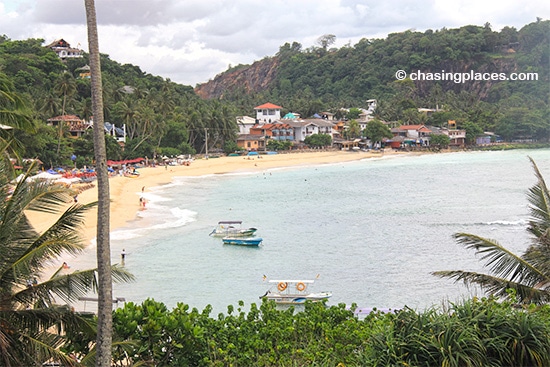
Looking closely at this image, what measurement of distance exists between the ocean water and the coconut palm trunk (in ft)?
41.0

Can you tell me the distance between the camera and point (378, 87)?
529ft

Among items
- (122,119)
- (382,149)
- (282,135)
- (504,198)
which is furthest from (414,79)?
(504,198)

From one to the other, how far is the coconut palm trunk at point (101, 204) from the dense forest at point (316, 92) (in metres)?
5.19

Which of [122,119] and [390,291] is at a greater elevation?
[122,119]

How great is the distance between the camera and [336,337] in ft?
33.2

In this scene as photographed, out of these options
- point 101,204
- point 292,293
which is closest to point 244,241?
point 292,293

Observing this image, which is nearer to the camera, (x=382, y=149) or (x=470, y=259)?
(x=470, y=259)

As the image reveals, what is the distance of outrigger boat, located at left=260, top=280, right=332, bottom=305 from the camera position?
70.7 feet

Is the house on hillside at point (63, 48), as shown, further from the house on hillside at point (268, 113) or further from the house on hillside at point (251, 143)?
the house on hillside at point (251, 143)

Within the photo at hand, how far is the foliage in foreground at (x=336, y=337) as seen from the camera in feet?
25.0

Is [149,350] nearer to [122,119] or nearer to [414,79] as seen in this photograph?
[122,119]

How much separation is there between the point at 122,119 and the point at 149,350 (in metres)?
62.7

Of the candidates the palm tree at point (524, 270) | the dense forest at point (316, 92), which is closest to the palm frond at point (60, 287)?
the dense forest at point (316, 92)

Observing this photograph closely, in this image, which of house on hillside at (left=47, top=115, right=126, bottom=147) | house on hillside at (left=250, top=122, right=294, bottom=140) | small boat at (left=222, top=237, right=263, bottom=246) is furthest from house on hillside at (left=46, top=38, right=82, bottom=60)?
small boat at (left=222, top=237, right=263, bottom=246)
